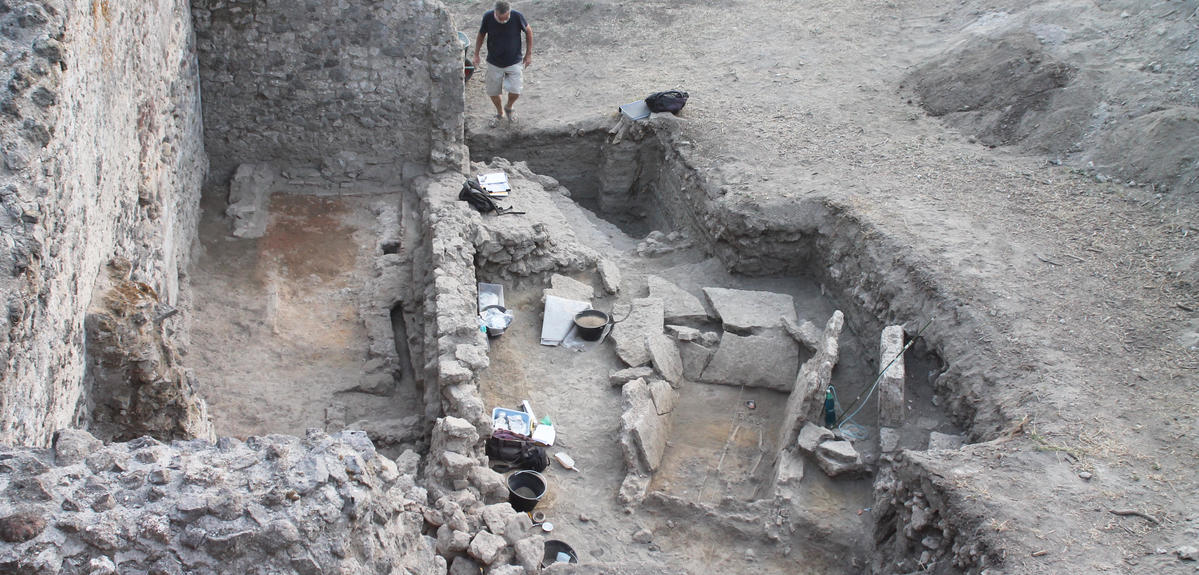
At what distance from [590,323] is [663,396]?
1.05 m

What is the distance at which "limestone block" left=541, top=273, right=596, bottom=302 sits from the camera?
7.87 m

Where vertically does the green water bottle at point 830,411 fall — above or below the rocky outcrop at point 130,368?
below

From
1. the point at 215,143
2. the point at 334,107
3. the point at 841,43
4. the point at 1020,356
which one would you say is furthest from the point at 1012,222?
the point at 215,143

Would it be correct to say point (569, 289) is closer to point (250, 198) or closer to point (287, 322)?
point (287, 322)

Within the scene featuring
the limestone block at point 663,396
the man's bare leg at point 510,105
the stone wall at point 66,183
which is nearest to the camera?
the stone wall at point 66,183

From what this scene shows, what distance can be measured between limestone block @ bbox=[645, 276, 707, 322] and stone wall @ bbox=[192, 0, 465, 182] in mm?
2672

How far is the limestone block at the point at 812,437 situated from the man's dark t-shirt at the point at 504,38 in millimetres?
5707

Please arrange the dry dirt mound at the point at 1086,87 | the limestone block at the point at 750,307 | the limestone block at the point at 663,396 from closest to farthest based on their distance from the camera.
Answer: the limestone block at the point at 663,396 < the limestone block at the point at 750,307 < the dry dirt mound at the point at 1086,87

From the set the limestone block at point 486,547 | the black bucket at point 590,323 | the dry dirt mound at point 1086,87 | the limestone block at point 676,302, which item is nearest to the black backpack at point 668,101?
the limestone block at point 676,302

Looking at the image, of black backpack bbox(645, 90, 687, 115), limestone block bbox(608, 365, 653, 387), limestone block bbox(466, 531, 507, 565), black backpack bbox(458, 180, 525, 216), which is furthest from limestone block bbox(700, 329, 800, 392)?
black backpack bbox(645, 90, 687, 115)

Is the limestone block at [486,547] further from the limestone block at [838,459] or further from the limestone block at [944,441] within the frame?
the limestone block at [944,441]

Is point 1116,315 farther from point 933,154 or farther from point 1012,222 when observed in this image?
point 933,154

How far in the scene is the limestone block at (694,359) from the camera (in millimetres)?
7297

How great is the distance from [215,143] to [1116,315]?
8.23m
